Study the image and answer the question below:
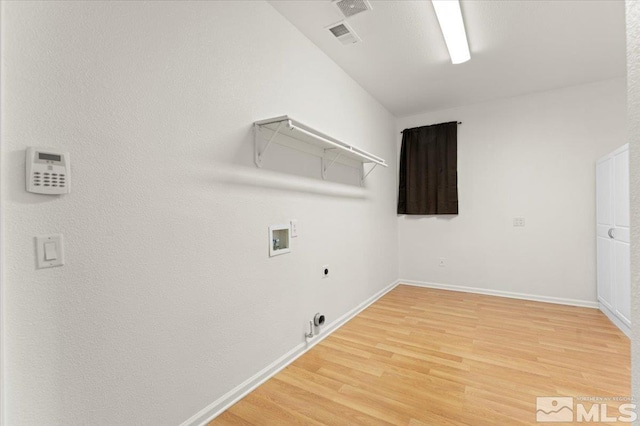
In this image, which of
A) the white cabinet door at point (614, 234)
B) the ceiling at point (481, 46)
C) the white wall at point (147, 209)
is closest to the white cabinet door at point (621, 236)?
the white cabinet door at point (614, 234)

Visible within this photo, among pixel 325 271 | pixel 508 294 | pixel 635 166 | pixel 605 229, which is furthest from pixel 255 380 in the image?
pixel 605 229

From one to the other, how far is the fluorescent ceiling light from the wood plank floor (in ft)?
9.07

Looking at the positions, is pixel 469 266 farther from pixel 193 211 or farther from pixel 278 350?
pixel 193 211

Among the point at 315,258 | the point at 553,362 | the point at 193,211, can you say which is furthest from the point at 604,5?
the point at 193,211

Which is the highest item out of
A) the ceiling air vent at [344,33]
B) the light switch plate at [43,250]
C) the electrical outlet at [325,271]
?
the ceiling air vent at [344,33]

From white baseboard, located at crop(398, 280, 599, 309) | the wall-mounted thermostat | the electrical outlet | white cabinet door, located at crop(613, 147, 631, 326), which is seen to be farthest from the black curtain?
the wall-mounted thermostat

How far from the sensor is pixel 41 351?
3.52 feet

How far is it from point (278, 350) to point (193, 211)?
1.31 m

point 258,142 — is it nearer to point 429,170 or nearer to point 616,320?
point 429,170

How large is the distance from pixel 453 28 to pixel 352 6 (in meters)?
0.92

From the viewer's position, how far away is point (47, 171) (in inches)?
42.8

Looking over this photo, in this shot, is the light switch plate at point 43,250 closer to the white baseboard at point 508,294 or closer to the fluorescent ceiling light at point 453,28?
the fluorescent ceiling light at point 453,28

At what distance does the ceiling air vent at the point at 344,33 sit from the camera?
8.04 feet

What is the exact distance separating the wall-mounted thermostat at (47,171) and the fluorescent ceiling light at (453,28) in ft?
8.22
